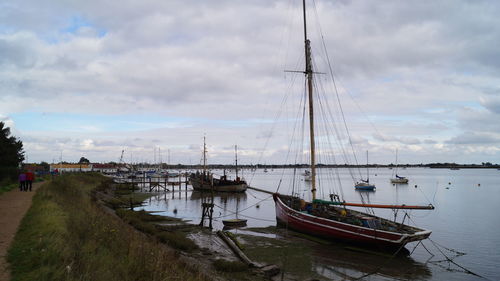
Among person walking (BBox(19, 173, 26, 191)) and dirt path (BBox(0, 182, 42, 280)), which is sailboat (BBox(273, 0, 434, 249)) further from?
person walking (BBox(19, 173, 26, 191))

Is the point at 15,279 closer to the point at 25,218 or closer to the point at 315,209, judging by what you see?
the point at 25,218

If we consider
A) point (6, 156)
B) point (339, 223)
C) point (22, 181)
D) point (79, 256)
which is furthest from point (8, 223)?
point (6, 156)

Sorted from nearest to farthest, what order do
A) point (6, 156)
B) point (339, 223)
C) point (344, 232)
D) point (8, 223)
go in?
point (8, 223) → point (344, 232) → point (339, 223) → point (6, 156)

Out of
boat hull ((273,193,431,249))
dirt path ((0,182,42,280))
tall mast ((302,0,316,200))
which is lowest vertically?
boat hull ((273,193,431,249))

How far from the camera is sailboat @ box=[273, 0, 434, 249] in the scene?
19500 mm

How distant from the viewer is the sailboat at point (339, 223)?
19.5 meters

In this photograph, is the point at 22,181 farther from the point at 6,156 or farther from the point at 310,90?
the point at 310,90

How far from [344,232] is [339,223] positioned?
0.68 metres

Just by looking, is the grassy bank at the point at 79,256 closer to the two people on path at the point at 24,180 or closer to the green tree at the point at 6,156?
the two people on path at the point at 24,180

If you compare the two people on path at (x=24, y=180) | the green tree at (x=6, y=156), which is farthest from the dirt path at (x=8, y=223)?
the green tree at (x=6, y=156)

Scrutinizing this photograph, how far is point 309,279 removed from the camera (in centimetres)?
1525

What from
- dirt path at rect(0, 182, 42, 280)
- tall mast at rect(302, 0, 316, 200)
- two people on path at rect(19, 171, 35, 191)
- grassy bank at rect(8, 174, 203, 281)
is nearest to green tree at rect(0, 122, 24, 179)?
two people on path at rect(19, 171, 35, 191)

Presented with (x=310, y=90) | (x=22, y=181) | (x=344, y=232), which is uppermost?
(x=310, y=90)

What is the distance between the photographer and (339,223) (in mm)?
21891
